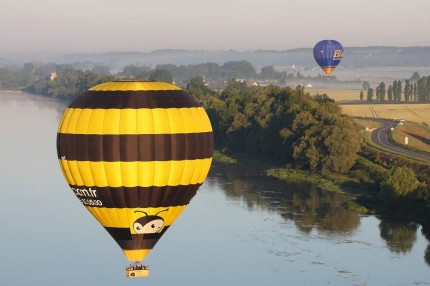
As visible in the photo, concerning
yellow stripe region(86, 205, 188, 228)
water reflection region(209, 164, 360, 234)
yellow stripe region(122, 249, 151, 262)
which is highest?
yellow stripe region(86, 205, 188, 228)

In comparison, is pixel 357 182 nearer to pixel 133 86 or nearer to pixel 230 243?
pixel 230 243

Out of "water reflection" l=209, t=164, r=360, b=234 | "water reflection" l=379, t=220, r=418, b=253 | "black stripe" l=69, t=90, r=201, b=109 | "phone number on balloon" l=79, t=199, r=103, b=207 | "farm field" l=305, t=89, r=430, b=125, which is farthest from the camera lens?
"farm field" l=305, t=89, r=430, b=125

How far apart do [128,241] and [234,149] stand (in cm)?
6412

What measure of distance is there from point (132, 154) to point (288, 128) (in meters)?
54.9

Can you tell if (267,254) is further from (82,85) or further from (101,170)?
(82,85)

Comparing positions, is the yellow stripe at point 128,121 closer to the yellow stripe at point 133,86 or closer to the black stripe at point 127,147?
the black stripe at point 127,147

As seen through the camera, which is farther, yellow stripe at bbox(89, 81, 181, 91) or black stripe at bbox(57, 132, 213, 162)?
yellow stripe at bbox(89, 81, 181, 91)

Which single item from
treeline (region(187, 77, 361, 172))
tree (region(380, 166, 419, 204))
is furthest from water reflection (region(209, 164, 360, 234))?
treeline (region(187, 77, 361, 172))

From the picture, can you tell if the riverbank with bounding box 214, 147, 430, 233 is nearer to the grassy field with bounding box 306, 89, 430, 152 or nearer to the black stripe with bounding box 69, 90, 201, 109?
the grassy field with bounding box 306, 89, 430, 152

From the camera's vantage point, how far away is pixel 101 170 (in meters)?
34.5

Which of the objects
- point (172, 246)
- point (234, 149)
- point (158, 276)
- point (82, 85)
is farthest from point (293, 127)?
point (82, 85)

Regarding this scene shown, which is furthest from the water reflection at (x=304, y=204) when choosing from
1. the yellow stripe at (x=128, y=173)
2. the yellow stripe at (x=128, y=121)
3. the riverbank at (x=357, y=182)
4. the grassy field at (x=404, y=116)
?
the yellow stripe at (x=128, y=121)

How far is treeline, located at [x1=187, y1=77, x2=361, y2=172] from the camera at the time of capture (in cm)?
7950

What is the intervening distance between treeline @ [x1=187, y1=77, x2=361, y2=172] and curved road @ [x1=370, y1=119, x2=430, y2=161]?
445 cm
